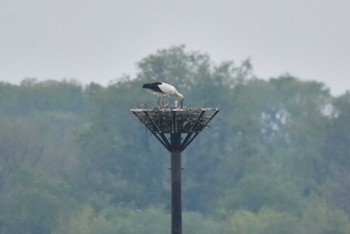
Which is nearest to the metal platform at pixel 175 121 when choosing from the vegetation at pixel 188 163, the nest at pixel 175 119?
the nest at pixel 175 119

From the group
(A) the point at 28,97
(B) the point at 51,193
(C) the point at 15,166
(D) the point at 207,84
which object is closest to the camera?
(B) the point at 51,193

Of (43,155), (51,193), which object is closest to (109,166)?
(43,155)

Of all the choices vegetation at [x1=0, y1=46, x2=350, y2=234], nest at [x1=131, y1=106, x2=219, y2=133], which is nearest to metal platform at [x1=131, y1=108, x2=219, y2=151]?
nest at [x1=131, y1=106, x2=219, y2=133]

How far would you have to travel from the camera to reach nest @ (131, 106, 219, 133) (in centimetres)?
5444

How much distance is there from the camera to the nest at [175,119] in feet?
179

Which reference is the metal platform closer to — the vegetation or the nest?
the nest

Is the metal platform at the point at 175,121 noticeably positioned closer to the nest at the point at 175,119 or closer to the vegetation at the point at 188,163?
the nest at the point at 175,119

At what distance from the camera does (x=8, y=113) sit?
482 feet

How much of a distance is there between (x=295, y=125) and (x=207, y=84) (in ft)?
31.3

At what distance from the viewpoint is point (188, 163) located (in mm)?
132500

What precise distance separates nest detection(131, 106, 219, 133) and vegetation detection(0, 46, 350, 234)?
2216 inches

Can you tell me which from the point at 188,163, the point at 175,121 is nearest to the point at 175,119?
the point at 175,121

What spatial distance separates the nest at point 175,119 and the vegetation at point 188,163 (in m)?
56.3

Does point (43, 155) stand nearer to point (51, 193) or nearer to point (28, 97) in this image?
point (51, 193)
